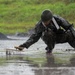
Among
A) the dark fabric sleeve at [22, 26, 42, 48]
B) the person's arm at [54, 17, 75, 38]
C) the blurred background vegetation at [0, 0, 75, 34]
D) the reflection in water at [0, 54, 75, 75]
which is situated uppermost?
the blurred background vegetation at [0, 0, 75, 34]

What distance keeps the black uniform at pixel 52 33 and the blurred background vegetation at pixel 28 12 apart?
106ft

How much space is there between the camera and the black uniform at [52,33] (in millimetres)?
11609

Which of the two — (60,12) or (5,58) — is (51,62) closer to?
(5,58)

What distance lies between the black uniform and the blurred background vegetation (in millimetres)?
32376

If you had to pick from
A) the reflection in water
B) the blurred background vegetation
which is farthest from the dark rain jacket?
the blurred background vegetation

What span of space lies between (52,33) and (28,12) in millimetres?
41696

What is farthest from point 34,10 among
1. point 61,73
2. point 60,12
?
point 61,73

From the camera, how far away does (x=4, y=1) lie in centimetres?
6284

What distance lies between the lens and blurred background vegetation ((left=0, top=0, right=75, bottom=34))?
48.5 metres

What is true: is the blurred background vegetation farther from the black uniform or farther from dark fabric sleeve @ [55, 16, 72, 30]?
dark fabric sleeve @ [55, 16, 72, 30]

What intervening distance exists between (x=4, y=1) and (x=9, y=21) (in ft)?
38.4

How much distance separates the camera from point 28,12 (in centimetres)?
5338

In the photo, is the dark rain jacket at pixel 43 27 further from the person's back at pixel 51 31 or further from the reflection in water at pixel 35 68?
the reflection in water at pixel 35 68

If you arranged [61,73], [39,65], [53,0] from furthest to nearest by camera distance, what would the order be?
1. [53,0]
2. [39,65]
3. [61,73]
